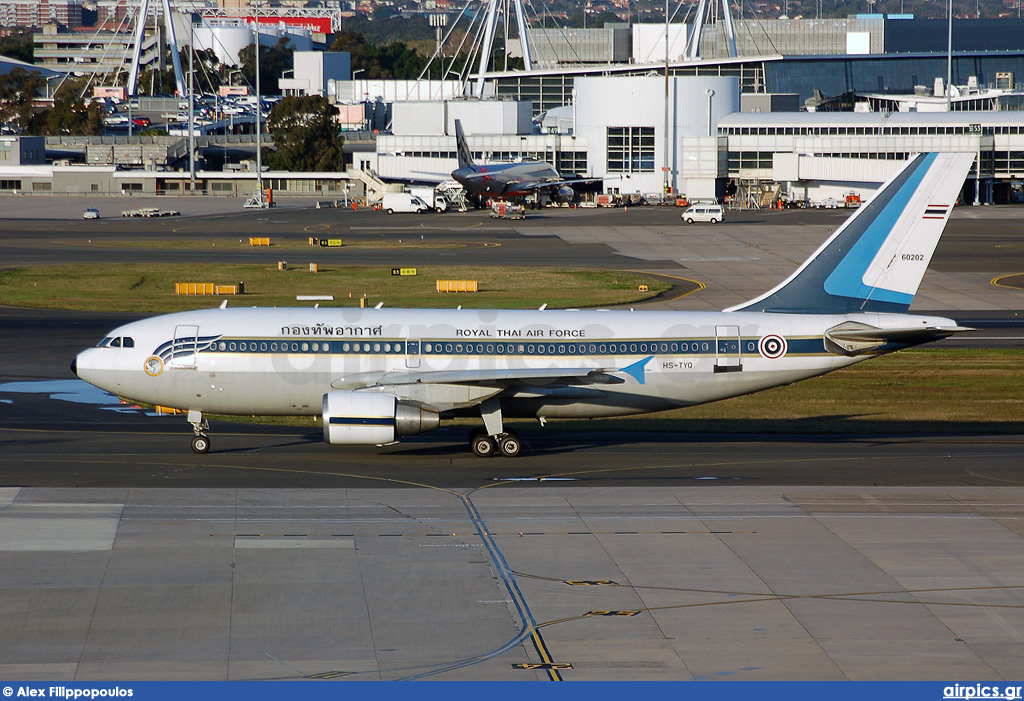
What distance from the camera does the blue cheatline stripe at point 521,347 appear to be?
118ft

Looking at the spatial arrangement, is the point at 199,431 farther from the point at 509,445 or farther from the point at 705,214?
the point at 705,214

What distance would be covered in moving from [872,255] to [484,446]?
14.3 m

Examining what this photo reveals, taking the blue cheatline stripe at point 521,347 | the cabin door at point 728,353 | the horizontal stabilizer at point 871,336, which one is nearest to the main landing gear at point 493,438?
the blue cheatline stripe at point 521,347

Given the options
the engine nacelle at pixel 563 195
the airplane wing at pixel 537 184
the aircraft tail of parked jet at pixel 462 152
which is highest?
the aircraft tail of parked jet at pixel 462 152

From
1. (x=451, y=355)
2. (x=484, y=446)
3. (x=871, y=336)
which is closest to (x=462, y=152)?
(x=451, y=355)

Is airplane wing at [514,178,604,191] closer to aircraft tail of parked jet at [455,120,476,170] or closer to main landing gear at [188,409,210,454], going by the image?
aircraft tail of parked jet at [455,120,476,170]

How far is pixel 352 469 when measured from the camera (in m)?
35.0

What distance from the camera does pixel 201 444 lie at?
1438 inches

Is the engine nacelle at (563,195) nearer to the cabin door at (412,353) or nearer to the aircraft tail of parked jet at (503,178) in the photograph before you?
the aircraft tail of parked jet at (503,178)

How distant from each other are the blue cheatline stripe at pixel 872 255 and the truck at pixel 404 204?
11316 cm

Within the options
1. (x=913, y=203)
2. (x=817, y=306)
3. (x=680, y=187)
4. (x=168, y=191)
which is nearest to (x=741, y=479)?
(x=817, y=306)

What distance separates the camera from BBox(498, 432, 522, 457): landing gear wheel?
122 feet

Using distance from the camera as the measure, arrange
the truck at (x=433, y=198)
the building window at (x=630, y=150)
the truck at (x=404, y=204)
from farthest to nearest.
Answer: the building window at (x=630, y=150) → the truck at (x=433, y=198) → the truck at (x=404, y=204)

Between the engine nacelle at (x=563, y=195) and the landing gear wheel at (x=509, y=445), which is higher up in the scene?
the engine nacelle at (x=563, y=195)
